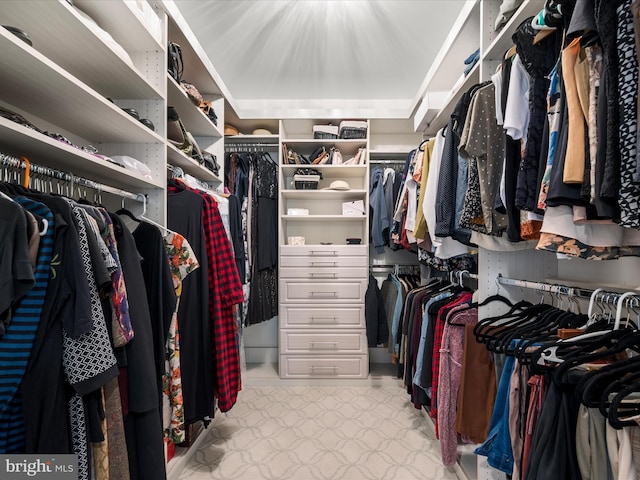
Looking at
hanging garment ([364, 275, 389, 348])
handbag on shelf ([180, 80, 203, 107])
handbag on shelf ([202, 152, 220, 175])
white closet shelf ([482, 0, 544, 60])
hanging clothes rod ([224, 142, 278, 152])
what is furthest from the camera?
hanging clothes rod ([224, 142, 278, 152])

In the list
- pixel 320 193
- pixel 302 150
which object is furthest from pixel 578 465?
pixel 302 150

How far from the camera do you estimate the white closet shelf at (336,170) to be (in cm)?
276

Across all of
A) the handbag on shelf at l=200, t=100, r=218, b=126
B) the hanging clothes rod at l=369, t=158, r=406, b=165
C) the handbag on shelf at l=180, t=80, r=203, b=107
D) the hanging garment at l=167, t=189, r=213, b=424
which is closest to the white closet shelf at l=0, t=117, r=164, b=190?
the hanging garment at l=167, t=189, r=213, b=424

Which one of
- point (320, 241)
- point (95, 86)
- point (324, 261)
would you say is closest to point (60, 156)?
point (95, 86)

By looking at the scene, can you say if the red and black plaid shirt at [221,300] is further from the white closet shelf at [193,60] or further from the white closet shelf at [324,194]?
the white closet shelf at [324,194]

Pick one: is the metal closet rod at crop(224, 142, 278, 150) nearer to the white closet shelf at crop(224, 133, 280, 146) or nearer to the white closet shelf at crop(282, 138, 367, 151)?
the white closet shelf at crop(224, 133, 280, 146)

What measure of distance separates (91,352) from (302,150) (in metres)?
2.63

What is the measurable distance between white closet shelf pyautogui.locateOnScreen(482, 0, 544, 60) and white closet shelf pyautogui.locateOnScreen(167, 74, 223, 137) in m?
1.43

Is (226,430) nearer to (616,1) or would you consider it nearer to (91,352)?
(91,352)

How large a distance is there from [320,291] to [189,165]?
4.70ft

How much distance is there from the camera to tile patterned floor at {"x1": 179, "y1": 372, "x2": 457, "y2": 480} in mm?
1661

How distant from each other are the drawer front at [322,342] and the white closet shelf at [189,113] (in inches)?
65.9

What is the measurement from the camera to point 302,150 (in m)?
3.12

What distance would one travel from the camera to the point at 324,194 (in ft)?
9.47
